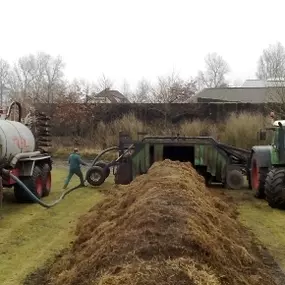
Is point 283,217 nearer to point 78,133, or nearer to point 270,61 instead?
point 78,133

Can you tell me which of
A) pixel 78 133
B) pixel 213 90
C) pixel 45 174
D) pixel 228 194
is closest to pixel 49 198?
pixel 45 174

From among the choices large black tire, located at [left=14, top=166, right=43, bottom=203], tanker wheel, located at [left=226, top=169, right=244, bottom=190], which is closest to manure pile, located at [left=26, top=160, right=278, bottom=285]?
large black tire, located at [left=14, top=166, right=43, bottom=203]

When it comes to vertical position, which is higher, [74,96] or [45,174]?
[74,96]

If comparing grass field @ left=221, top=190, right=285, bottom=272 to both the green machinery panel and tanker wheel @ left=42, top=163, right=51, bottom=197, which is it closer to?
the green machinery panel

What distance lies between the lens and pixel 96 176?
63.7 feet

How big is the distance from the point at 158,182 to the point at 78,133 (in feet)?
92.2

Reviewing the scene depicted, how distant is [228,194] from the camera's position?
56.0 ft

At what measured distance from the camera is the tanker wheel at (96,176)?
760 inches

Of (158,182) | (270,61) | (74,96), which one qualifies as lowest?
(158,182)

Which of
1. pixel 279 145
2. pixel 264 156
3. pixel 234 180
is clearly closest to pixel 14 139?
pixel 279 145

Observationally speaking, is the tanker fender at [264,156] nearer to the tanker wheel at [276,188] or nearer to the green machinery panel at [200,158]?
the green machinery panel at [200,158]

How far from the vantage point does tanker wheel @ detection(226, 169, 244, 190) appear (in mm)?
17734

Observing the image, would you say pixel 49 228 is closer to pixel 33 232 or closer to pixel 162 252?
pixel 33 232

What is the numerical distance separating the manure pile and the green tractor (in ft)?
14.7
